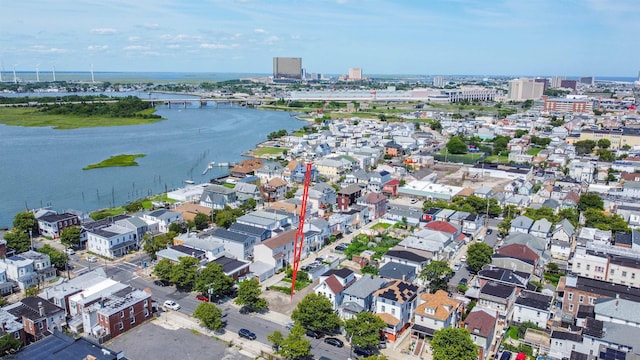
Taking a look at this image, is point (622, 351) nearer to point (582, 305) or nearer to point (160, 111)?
point (582, 305)

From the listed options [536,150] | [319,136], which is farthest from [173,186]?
[536,150]

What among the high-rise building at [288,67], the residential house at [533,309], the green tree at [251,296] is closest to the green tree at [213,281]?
the green tree at [251,296]

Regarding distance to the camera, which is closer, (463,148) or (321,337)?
(321,337)

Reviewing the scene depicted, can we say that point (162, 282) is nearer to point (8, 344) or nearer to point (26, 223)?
point (8, 344)

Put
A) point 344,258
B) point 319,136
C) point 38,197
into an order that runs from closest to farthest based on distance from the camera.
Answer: point 344,258
point 38,197
point 319,136

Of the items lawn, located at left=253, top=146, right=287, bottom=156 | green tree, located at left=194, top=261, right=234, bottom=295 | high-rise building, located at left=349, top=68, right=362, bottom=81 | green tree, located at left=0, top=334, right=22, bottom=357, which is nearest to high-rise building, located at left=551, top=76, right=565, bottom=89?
high-rise building, located at left=349, top=68, right=362, bottom=81
